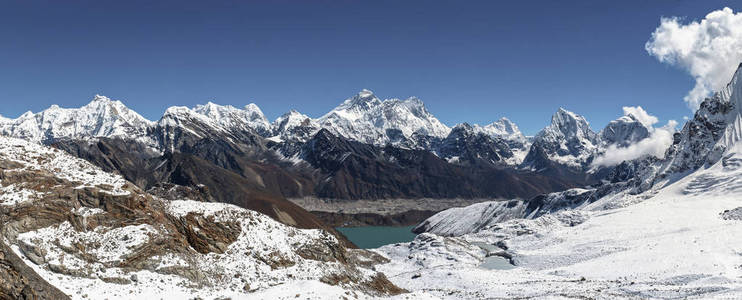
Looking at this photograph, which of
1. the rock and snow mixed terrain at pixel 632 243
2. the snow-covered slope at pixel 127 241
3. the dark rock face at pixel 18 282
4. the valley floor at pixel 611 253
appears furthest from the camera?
the rock and snow mixed terrain at pixel 632 243

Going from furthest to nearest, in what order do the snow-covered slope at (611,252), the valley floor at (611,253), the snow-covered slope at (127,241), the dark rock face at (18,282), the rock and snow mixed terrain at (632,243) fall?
the rock and snow mixed terrain at (632,243) → the snow-covered slope at (611,252) → the valley floor at (611,253) → the snow-covered slope at (127,241) → the dark rock face at (18,282)

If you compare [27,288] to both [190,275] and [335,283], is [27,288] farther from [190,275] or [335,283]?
[335,283]

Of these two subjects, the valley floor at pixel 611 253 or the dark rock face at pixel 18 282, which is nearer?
the dark rock face at pixel 18 282

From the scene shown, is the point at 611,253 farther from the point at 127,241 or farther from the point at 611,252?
the point at 127,241

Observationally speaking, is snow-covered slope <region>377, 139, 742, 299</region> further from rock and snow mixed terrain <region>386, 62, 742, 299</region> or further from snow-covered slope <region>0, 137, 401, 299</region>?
snow-covered slope <region>0, 137, 401, 299</region>

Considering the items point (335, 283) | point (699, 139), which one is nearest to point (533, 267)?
point (335, 283)

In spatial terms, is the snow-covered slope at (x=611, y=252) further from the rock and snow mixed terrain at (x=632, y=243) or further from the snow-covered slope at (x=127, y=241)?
the snow-covered slope at (x=127, y=241)

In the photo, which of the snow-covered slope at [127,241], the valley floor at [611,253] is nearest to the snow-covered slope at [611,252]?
the valley floor at [611,253]

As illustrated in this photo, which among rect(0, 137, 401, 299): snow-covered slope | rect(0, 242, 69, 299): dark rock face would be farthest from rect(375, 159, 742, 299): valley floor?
rect(0, 242, 69, 299): dark rock face
